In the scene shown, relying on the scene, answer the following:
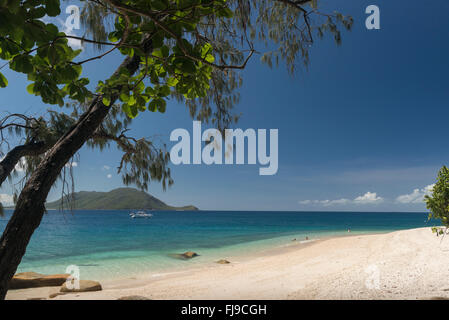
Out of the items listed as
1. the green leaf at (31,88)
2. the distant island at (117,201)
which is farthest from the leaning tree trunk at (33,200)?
the distant island at (117,201)

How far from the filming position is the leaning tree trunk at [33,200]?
1171 millimetres

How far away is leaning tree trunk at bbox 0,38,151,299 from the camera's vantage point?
117 centimetres

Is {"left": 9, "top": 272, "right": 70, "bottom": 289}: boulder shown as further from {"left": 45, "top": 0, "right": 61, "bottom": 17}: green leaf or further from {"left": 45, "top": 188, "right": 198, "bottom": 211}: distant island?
{"left": 45, "top": 188, "right": 198, "bottom": 211}: distant island

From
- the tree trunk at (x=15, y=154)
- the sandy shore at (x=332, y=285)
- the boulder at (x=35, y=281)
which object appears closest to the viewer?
the tree trunk at (x=15, y=154)

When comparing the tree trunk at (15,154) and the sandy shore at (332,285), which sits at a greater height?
the tree trunk at (15,154)

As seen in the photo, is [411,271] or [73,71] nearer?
[73,71]

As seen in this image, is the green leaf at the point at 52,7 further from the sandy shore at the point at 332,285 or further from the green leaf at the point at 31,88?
the sandy shore at the point at 332,285

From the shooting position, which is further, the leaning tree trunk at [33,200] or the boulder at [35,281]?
the boulder at [35,281]

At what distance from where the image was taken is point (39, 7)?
2.20 ft

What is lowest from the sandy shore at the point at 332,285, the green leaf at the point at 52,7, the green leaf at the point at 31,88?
the sandy shore at the point at 332,285
